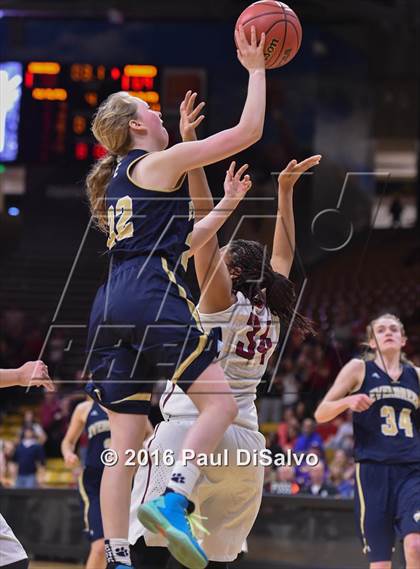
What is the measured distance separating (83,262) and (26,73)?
4.64m

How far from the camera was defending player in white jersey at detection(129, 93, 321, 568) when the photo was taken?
466cm

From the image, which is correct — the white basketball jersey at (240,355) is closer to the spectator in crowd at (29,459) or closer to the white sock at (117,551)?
the white sock at (117,551)

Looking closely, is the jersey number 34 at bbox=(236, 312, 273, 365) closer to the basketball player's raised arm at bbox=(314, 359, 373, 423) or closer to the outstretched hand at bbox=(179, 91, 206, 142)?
the outstretched hand at bbox=(179, 91, 206, 142)

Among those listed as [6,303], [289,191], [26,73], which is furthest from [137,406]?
[6,303]

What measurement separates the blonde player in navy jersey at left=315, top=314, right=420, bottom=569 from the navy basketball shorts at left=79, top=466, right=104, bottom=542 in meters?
2.24

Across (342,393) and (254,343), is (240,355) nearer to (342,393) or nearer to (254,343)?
(254,343)

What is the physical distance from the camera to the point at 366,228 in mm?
23625

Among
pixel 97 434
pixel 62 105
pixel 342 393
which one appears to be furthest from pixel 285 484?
pixel 62 105

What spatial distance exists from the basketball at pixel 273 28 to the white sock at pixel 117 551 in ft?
6.91

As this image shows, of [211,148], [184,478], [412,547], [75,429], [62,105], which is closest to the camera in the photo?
[184,478]

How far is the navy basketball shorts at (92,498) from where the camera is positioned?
8328 mm

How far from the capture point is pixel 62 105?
1594 cm

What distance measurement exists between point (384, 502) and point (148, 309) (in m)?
3.29

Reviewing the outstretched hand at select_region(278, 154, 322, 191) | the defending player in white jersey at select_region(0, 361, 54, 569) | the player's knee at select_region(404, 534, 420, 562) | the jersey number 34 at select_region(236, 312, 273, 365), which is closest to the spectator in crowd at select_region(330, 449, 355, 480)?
the player's knee at select_region(404, 534, 420, 562)
